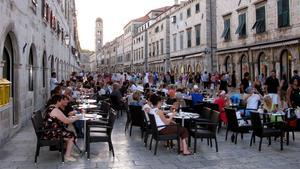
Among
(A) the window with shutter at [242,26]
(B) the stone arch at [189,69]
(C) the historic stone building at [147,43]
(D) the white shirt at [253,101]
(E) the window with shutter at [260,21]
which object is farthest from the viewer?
(C) the historic stone building at [147,43]

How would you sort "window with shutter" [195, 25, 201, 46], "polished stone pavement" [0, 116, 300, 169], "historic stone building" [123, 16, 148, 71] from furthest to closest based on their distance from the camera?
"historic stone building" [123, 16, 148, 71]
"window with shutter" [195, 25, 201, 46]
"polished stone pavement" [0, 116, 300, 169]

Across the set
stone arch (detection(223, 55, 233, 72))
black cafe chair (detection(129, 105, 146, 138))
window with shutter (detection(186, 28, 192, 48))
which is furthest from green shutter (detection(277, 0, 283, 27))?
window with shutter (detection(186, 28, 192, 48))

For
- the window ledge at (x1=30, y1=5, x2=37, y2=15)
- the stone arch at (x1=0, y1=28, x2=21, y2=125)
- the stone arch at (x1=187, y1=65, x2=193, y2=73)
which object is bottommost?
the stone arch at (x1=0, y1=28, x2=21, y2=125)

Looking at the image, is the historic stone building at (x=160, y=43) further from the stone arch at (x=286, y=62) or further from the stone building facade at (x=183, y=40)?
the stone arch at (x=286, y=62)

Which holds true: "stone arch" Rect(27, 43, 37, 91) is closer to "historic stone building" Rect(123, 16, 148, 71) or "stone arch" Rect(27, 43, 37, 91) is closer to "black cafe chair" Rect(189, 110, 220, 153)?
"black cafe chair" Rect(189, 110, 220, 153)

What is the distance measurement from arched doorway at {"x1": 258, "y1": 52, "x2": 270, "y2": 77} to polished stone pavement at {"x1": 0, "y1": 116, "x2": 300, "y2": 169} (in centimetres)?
1554

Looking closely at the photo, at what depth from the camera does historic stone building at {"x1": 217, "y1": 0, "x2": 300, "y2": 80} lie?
21.9 m

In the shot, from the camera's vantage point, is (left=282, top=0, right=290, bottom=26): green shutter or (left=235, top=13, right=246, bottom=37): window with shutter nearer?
(left=282, top=0, right=290, bottom=26): green shutter

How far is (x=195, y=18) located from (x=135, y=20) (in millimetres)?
43496

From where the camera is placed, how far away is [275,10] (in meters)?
23.5

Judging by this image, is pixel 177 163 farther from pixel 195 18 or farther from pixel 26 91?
pixel 195 18

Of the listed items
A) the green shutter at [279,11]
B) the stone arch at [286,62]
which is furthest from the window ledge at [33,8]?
the green shutter at [279,11]

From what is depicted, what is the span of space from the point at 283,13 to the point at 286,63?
314cm

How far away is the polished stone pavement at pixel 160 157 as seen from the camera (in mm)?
7129
